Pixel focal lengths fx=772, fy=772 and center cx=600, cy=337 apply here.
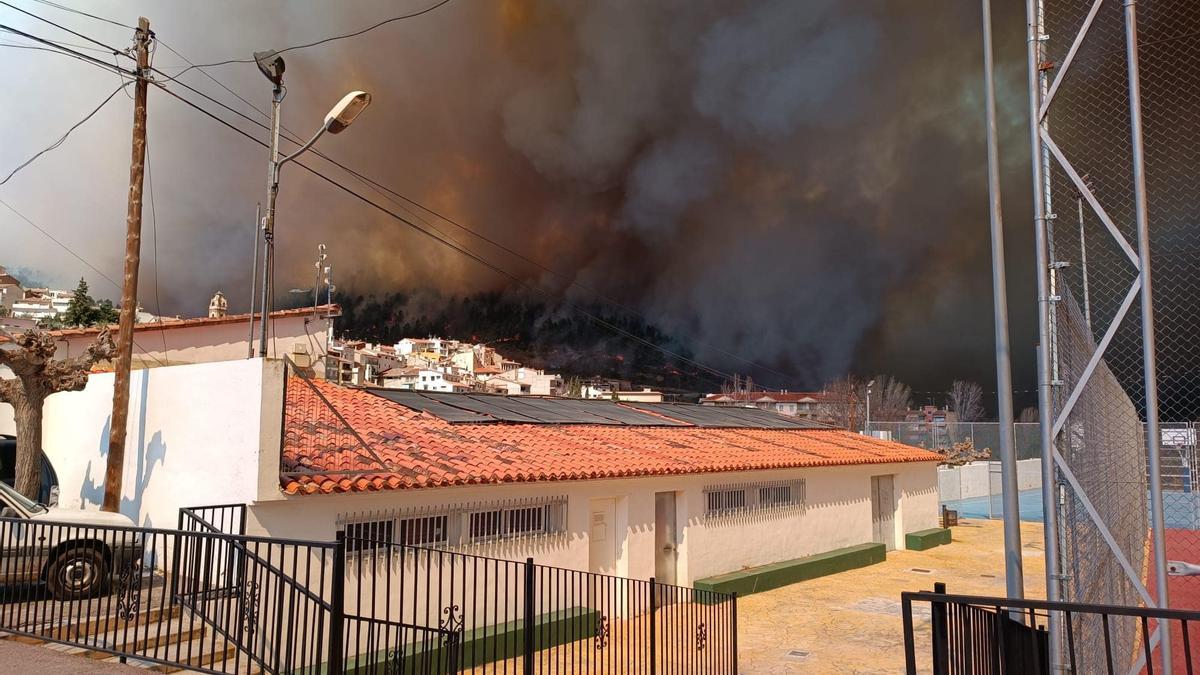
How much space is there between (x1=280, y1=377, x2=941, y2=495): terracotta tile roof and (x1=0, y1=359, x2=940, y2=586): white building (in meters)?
0.05

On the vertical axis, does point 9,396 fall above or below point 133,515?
above

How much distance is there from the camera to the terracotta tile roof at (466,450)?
10367mm

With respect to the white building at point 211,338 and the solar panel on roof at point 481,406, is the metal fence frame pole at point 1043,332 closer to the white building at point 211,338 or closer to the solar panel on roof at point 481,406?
the solar panel on roof at point 481,406

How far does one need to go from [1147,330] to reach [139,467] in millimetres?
11681

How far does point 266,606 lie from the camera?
6.65 meters

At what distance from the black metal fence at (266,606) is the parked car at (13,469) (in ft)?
5.02

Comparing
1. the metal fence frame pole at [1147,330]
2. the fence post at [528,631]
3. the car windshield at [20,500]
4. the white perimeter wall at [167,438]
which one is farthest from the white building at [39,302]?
the metal fence frame pole at [1147,330]

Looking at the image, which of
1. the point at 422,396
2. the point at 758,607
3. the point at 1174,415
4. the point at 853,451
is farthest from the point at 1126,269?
the point at 853,451

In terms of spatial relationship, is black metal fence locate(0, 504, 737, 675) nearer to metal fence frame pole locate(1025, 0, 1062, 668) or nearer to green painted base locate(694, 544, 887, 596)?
green painted base locate(694, 544, 887, 596)

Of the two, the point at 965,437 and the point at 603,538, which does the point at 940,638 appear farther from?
the point at 965,437

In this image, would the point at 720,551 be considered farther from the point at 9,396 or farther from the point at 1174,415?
the point at 9,396

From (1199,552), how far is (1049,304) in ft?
51.4

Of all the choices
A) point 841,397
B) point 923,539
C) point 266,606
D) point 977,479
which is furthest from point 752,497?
point 841,397

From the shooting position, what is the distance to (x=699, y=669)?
1088cm
